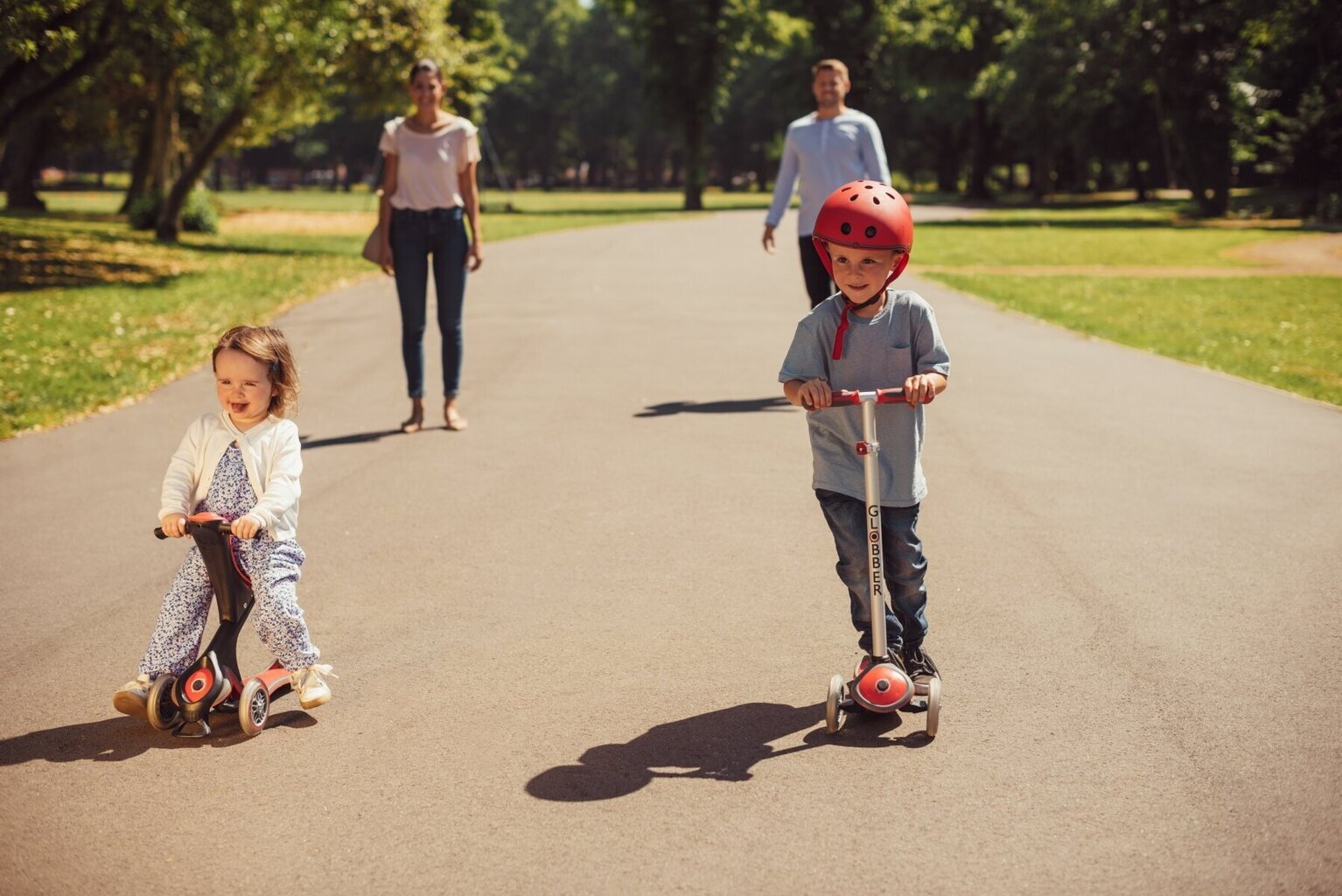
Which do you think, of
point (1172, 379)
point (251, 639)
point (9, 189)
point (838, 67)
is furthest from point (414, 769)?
point (9, 189)

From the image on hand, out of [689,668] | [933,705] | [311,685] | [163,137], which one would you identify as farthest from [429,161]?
[163,137]

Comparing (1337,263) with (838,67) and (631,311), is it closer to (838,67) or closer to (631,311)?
(631,311)

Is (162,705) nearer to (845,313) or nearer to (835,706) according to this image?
(835,706)

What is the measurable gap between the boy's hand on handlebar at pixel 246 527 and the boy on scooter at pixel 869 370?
5.19 ft

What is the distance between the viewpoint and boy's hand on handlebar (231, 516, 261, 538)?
13.0ft

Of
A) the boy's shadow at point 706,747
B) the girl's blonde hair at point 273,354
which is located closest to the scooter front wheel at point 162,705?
the girl's blonde hair at point 273,354

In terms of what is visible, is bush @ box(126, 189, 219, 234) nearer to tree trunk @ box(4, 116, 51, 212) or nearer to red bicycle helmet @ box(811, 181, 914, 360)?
tree trunk @ box(4, 116, 51, 212)

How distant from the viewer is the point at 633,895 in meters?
3.20

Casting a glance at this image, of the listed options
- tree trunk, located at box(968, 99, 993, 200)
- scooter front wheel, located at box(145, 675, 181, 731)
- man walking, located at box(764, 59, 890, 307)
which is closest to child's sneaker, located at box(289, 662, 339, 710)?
scooter front wheel, located at box(145, 675, 181, 731)

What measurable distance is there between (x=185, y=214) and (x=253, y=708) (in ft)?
94.2

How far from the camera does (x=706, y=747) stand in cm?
407

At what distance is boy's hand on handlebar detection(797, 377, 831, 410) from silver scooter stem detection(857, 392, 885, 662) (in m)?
0.10

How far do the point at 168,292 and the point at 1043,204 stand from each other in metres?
46.2

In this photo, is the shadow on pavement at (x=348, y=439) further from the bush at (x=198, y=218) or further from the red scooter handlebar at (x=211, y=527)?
the bush at (x=198, y=218)
